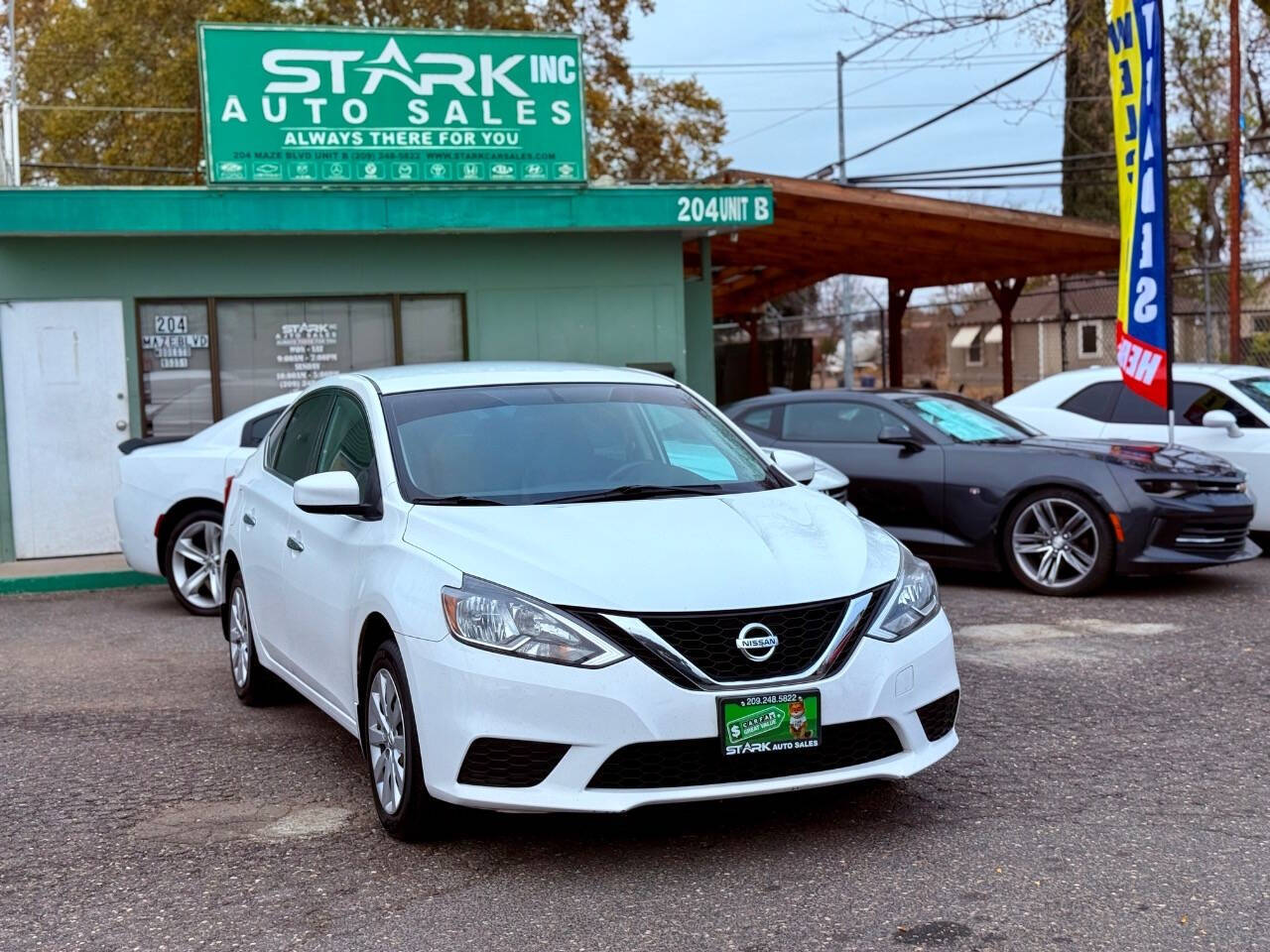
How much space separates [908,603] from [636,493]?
106 centimetres

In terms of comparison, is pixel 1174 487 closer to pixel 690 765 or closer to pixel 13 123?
pixel 690 765

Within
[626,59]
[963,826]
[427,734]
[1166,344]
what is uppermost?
[626,59]

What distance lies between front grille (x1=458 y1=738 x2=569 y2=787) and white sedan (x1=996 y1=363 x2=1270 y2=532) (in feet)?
27.1

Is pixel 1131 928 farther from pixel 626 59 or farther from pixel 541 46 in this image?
pixel 626 59

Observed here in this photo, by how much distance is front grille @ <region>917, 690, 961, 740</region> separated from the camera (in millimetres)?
4789

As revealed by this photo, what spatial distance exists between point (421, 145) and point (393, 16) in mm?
18512

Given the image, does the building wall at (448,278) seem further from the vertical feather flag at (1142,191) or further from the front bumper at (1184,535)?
the front bumper at (1184,535)

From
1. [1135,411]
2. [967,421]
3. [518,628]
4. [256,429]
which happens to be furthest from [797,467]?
[1135,411]

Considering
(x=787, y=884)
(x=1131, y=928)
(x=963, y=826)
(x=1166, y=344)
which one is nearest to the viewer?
(x=1131, y=928)

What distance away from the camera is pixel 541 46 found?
13516 mm

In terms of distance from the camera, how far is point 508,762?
441cm

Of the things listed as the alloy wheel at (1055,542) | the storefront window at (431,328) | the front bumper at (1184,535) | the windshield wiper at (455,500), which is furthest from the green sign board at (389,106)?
the windshield wiper at (455,500)

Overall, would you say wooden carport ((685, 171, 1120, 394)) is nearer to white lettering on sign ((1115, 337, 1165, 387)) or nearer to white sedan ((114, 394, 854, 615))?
white lettering on sign ((1115, 337, 1165, 387))

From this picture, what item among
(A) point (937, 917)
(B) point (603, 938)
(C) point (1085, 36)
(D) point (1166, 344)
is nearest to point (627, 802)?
(B) point (603, 938)
